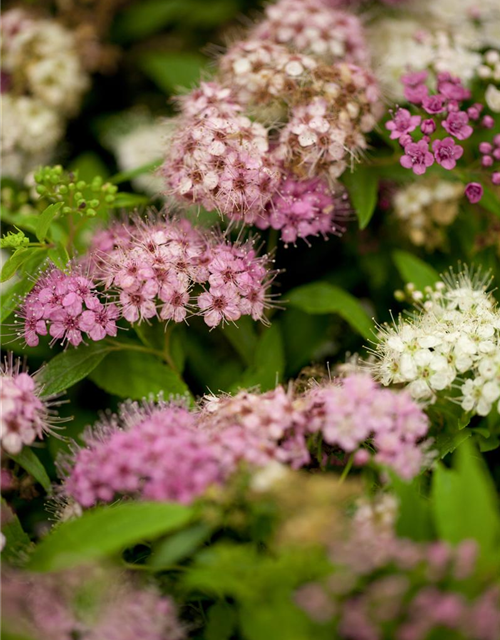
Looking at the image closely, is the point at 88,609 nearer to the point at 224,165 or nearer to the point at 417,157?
the point at 224,165

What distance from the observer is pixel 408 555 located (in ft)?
3.39

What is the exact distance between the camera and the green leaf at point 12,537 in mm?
1379

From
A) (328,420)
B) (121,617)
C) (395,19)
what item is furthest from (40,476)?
(395,19)

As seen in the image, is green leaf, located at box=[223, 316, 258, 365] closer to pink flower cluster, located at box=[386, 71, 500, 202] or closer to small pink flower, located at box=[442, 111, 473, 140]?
pink flower cluster, located at box=[386, 71, 500, 202]

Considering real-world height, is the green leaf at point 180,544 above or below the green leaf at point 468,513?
below

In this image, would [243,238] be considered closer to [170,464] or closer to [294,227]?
[294,227]

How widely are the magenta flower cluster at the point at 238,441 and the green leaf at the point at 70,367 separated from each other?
31 centimetres

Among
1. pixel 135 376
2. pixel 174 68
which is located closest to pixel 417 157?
pixel 135 376

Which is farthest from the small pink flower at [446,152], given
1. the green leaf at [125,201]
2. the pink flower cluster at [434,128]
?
the green leaf at [125,201]

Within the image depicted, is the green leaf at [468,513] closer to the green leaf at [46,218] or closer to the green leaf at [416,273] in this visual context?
the green leaf at [416,273]

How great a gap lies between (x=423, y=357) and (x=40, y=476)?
33.2 inches

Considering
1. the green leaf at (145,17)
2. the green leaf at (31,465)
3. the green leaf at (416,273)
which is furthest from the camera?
the green leaf at (145,17)

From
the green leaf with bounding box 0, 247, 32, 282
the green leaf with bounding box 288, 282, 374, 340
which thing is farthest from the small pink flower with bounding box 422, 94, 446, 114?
the green leaf with bounding box 0, 247, 32, 282

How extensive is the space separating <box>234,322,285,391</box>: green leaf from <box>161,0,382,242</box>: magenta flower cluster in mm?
324
